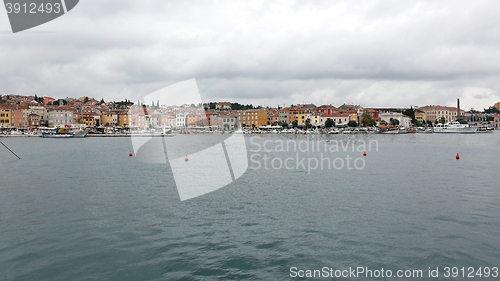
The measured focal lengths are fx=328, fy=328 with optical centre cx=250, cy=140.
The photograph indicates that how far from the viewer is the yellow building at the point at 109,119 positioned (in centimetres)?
9510

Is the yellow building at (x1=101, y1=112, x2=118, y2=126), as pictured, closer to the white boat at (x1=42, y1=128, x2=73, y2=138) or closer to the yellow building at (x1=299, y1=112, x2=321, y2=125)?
the white boat at (x1=42, y1=128, x2=73, y2=138)

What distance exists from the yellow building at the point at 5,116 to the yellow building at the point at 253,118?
56812 mm

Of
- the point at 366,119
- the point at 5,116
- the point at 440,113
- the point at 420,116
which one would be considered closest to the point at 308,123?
the point at 366,119

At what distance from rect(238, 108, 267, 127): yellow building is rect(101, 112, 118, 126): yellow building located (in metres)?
36.3

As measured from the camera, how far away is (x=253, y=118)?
3789 inches

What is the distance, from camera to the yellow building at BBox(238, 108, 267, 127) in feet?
315

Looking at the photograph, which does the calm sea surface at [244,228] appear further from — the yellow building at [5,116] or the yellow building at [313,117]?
the yellow building at [5,116]

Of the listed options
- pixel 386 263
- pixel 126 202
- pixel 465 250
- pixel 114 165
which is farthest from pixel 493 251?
pixel 114 165

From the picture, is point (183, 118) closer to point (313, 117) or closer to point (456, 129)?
point (313, 117)

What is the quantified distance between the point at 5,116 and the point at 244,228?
3460 inches

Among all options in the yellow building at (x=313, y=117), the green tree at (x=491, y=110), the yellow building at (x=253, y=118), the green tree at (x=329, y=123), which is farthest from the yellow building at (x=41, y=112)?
the green tree at (x=491, y=110)

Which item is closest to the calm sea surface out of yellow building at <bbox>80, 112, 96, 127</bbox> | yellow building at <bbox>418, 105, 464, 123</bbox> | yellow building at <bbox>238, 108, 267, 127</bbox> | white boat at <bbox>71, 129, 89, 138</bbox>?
white boat at <bbox>71, 129, 89, 138</bbox>

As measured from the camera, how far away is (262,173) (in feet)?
52.0

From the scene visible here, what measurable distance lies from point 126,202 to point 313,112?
84165 millimetres
